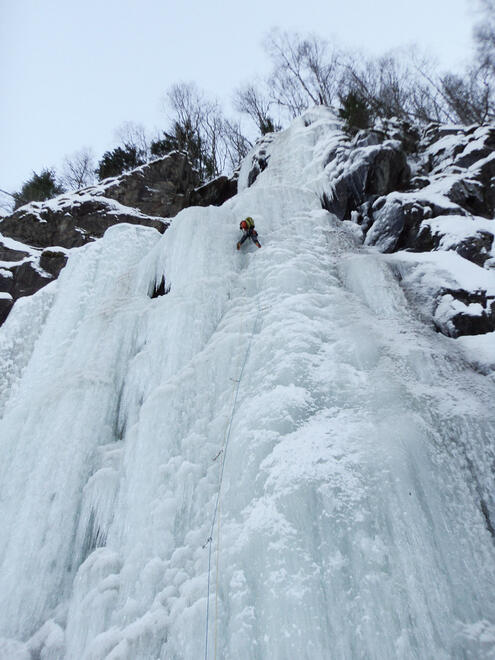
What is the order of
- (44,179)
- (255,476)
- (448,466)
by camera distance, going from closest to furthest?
(448,466)
(255,476)
(44,179)

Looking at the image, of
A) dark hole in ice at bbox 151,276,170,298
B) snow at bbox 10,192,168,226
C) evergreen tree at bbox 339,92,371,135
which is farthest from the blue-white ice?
snow at bbox 10,192,168,226

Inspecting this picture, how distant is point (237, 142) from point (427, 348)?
1652 centimetres

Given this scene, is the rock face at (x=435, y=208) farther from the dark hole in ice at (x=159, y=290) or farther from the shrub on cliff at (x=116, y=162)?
the shrub on cliff at (x=116, y=162)

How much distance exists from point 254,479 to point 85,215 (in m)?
Result: 10.5

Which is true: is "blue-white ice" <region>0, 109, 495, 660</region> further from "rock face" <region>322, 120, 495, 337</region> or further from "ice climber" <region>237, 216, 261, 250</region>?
"ice climber" <region>237, 216, 261, 250</region>

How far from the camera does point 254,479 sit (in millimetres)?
2812

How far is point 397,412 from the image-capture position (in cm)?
292

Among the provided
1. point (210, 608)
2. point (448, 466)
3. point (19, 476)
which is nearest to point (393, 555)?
point (448, 466)

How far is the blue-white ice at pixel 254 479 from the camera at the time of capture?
217 centimetres

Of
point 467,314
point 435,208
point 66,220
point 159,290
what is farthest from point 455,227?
point 66,220

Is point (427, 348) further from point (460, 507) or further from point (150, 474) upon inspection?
point (150, 474)

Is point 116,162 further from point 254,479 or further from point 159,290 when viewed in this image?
point 254,479

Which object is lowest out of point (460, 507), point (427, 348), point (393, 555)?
point (393, 555)

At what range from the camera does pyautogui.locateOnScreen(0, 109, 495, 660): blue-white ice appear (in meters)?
2.17
